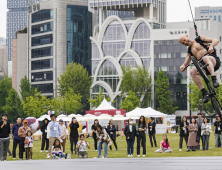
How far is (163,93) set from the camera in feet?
268

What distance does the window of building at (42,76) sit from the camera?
110 m

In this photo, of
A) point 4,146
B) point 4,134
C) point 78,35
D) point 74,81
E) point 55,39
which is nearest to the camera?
point 4,134

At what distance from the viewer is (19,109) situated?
289 ft

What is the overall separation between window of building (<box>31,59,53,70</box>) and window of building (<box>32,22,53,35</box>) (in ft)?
24.2

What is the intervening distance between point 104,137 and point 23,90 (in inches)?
2765

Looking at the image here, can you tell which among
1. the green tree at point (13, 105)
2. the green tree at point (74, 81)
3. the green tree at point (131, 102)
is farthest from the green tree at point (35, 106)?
the green tree at point (131, 102)

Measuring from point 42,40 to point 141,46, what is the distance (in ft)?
103

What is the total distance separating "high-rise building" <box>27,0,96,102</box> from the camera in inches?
4301

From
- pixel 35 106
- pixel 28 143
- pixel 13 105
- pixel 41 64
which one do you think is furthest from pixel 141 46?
Answer: pixel 28 143

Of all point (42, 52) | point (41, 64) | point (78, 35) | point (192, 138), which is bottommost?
point (192, 138)

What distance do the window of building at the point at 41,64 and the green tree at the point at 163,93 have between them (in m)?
36.5

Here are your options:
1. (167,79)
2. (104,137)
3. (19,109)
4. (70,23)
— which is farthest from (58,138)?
(70,23)

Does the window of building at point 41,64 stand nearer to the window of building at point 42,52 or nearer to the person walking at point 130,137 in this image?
the window of building at point 42,52

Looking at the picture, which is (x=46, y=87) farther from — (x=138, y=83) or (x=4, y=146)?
(x=4, y=146)
